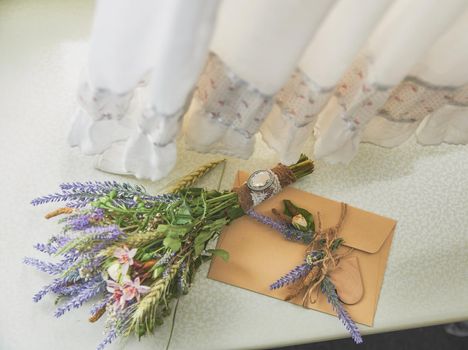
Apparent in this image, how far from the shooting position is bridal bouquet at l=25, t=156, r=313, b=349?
0.79 metres

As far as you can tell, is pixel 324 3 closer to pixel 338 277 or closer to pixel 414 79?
pixel 414 79

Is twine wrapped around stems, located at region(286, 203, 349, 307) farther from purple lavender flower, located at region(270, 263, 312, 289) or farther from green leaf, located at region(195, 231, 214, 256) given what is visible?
green leaf, located at region(195, 231, 214, 256)

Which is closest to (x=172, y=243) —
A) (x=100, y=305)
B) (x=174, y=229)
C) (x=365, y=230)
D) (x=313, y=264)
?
(x=174, y=229)

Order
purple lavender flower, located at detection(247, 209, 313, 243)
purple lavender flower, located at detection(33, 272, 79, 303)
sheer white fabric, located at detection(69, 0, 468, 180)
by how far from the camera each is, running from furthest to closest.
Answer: purple lavender flower, located at detection(247, 209, 313, 243) < purple lavender flower, located at detection(33, 272, 79, 303) < sheer white fabric, located at detection(69, 0, 468, 180)

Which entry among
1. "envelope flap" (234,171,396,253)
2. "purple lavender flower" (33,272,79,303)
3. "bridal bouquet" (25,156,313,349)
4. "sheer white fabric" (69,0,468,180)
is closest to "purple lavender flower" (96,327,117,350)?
"bridal bouquet" (25,156,313,349)

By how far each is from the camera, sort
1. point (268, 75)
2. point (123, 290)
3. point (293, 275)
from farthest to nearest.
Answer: point (293, 275) < point (123, 290) < point (268, 75)

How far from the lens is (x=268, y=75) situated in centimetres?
67

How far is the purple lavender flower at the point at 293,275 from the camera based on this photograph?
88 centimetres

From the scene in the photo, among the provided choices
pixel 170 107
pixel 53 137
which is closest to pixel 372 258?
pixel 170 107

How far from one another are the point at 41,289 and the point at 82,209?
0.45 ft

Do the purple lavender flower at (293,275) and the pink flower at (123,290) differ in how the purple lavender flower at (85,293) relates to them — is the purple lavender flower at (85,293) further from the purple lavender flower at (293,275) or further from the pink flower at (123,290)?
→ the purple lavender flower at (293,275)

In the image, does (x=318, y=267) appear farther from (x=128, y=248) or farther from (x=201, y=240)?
(x=128, y=248)

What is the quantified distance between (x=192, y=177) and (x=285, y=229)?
0.18 m

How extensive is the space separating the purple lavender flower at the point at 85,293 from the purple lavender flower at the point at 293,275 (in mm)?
274
